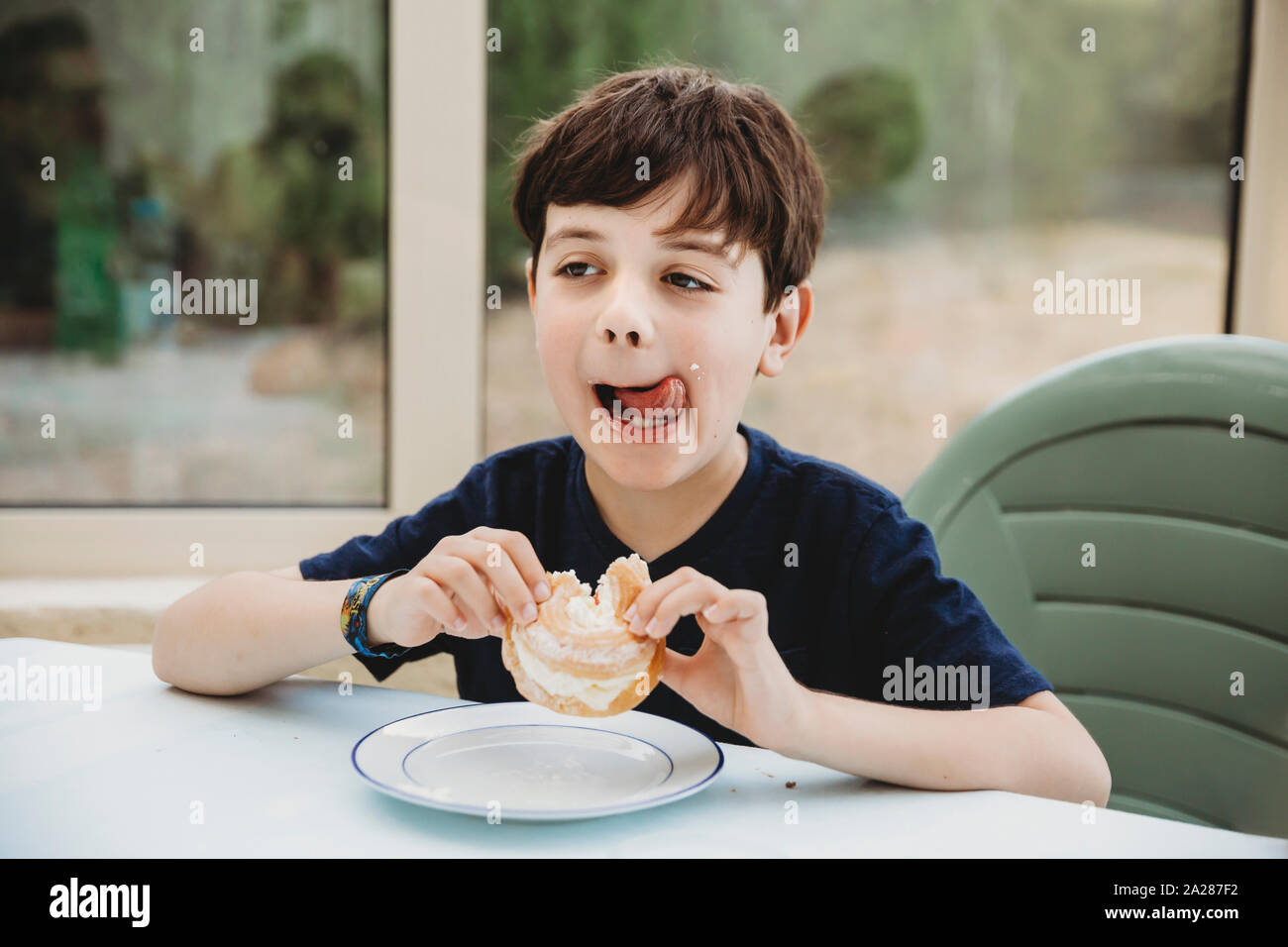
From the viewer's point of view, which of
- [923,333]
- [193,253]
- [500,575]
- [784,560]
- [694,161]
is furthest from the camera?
[923,333]

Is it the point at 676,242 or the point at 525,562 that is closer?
the point at 525,562

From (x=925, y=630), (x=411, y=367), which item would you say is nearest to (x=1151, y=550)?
(x=925, y=630)

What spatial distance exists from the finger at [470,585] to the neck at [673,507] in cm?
36

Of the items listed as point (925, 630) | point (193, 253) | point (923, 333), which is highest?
point (193, 253)

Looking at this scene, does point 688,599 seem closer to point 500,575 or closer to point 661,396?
point 500,575

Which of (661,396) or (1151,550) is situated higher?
(661,396)

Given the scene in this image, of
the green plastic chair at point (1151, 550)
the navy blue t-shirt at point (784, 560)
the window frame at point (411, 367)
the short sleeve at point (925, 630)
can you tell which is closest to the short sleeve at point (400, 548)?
the navy blue t-shirt at point (784, 560)

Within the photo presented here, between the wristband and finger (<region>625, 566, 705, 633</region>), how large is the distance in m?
0.31

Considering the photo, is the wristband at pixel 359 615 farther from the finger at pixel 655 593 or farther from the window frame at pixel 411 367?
the window frame at pixel 411 367

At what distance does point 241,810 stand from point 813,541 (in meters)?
0.68

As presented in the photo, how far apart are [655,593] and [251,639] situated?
1.53 ft

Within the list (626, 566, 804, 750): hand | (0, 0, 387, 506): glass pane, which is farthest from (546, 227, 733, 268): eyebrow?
(0, 0, 387, 506): glass pane

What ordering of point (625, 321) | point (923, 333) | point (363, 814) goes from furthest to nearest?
point (923, 333) → point (625, 321) → point (363, 814)

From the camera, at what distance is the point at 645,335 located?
1034 mm
